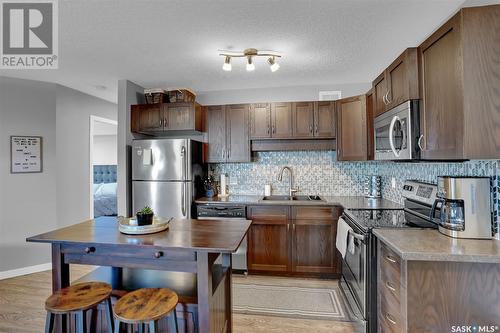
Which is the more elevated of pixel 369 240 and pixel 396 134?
pixel 396 134

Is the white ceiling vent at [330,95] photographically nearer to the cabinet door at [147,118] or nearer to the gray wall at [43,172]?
the cabinet door at [147,118]

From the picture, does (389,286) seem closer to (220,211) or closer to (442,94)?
(442,94)

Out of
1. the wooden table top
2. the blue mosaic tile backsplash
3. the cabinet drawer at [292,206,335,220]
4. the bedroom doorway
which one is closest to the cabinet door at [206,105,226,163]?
the blue mosaic tile backsplash

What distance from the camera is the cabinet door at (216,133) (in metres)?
3.54

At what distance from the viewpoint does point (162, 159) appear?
3195 mm

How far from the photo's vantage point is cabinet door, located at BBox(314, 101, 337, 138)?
3336 millimetres

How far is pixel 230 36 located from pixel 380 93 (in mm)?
1503

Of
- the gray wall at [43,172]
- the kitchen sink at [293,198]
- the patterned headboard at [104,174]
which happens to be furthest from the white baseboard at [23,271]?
the patterned headboard at [104,174]

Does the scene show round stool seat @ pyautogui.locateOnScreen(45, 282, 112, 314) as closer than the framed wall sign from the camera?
Yes

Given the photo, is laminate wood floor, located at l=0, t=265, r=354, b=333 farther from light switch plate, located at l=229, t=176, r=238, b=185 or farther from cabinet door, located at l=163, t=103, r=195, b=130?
cabinet door, located at l=163, t=103, r=195, b=130

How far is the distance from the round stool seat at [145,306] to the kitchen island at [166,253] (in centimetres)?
14

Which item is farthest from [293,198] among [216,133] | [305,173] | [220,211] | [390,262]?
[390,262]

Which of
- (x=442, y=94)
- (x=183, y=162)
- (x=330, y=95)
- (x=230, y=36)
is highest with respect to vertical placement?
(x=230, y=36)

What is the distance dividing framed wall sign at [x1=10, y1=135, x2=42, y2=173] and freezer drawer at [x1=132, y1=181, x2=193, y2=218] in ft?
4.72
